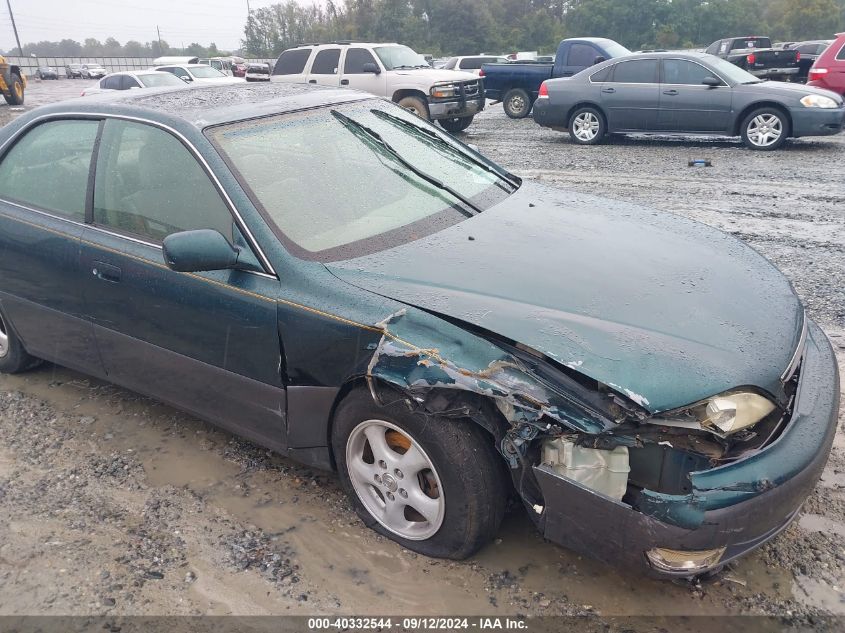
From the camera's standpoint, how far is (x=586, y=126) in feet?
41.2

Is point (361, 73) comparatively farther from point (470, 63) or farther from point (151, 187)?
point (151, 187)

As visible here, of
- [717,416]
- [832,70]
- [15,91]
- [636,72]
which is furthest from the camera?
[15,91]

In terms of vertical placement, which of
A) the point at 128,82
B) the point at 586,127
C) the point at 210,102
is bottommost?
the point at 586,127

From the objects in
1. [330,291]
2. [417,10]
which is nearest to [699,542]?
[330,291]

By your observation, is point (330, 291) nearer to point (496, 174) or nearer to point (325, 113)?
point (325, 113)

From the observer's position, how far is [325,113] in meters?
→ 3.57

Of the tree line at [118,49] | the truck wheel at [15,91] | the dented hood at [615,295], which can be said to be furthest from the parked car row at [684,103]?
the tree line at [118,49]

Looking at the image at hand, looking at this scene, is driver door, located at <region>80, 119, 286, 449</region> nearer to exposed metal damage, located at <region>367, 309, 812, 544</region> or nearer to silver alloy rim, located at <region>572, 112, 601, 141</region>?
exposed metal damage, located at <region>367, 309, 812, 544</region>

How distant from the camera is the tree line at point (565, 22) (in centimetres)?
5512

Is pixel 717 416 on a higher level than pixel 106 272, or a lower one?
lower

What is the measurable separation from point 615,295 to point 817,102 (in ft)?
33.2

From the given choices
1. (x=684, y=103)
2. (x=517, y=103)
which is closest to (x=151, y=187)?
(x=684, y=103)

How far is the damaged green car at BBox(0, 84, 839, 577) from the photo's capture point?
2.23 m

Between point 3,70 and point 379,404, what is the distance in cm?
2656
